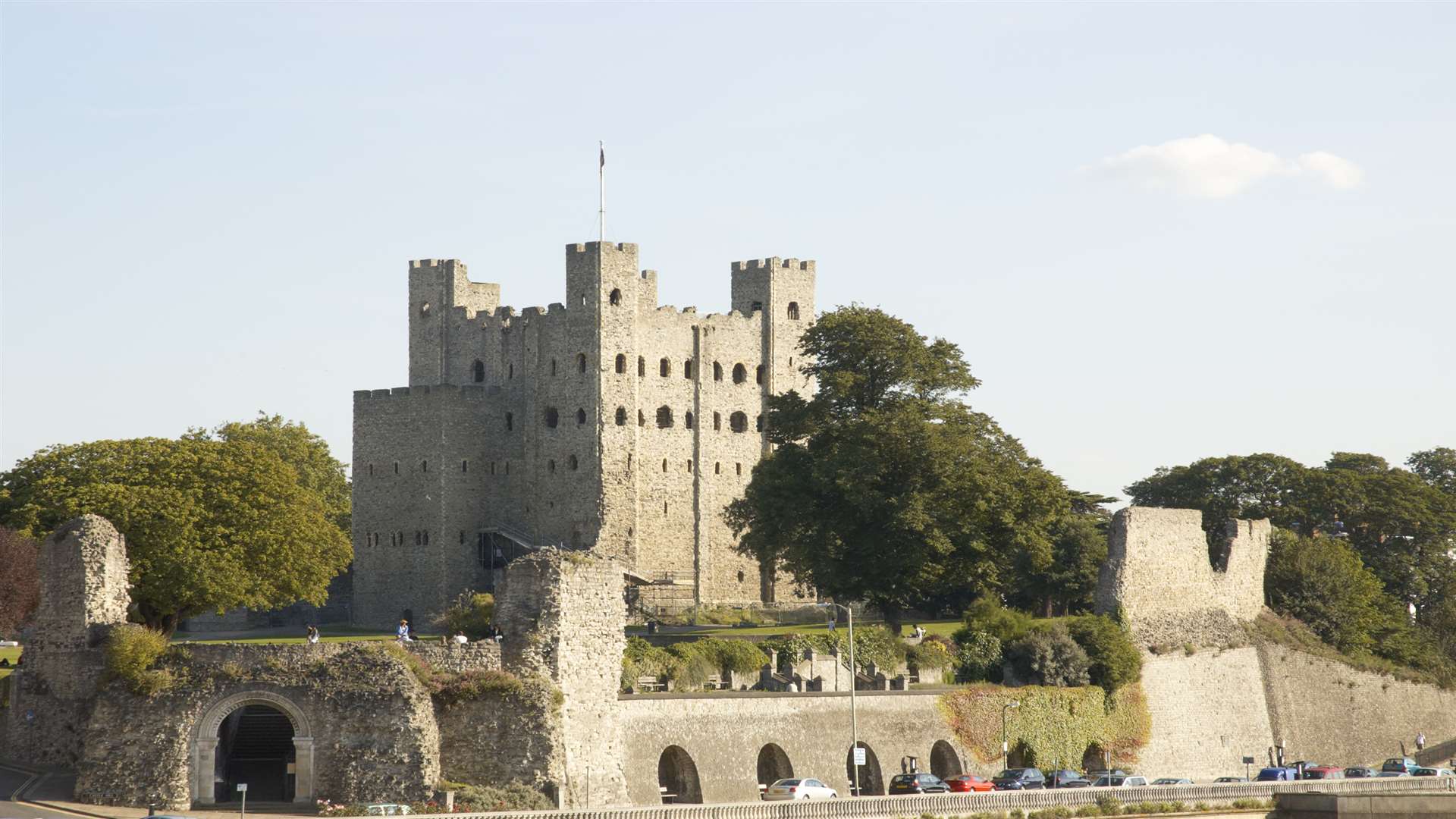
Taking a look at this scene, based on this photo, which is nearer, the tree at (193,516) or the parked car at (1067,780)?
the parked car at (1067,780)

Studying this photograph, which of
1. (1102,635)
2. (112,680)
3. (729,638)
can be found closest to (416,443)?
(729,638)

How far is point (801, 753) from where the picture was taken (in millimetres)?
51875

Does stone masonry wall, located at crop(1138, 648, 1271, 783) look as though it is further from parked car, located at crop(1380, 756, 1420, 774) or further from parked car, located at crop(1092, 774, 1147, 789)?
parked car, located at crop(1092, 774, 1147, 789)

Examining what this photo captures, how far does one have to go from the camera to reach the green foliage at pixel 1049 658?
60.2 m

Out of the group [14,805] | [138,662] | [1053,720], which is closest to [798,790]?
[1053,720]

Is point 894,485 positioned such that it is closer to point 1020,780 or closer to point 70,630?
point 1020,780

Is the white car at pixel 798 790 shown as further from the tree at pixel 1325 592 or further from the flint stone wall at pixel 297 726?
the tree at pixel 1325 592

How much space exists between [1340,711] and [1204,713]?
761 cm

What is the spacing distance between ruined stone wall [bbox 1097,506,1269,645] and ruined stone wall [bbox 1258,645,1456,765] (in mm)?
2047

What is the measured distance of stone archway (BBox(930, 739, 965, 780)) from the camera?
5550 centimetres

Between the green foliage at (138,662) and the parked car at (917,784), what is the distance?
16.3 m

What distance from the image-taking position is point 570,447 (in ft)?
290

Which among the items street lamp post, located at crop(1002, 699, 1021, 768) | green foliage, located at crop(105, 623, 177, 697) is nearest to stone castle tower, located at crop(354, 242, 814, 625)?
street lamp post, located at crop(1002, 699, 1021, 768)

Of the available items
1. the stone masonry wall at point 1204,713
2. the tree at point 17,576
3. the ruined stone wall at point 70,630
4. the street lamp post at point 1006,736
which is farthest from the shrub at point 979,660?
the tree at point 17,576
